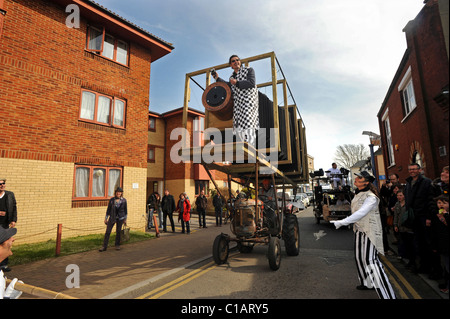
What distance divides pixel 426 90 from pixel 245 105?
8.11 m

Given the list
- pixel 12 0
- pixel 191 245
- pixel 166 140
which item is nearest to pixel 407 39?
pixel 191 245

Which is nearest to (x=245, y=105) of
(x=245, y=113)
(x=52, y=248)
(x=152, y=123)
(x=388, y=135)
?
(x=245, y=113)

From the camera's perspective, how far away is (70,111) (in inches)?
345

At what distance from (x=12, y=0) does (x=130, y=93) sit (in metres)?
4.65

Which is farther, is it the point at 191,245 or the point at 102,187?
the point at 102,187

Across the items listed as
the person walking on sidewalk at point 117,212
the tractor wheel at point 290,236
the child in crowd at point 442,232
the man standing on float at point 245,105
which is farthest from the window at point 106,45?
the child in crowd at point 442,232

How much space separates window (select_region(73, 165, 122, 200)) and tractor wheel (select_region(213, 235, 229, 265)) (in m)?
6.29

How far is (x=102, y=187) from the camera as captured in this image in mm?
9562

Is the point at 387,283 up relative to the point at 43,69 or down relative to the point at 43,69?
down

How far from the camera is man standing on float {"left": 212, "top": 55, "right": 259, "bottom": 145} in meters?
4.64

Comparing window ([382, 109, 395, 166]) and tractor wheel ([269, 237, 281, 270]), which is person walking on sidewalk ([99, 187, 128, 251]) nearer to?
tractor wheel ([269, 237, 281, 270])

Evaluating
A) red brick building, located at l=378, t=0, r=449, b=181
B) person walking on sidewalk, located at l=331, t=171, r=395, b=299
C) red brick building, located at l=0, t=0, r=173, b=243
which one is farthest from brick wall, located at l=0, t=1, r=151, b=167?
red brick building, located at l=378, t=0, r=449, b=181

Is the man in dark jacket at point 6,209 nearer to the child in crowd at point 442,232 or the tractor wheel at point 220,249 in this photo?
the tractor wheel at point 220,249

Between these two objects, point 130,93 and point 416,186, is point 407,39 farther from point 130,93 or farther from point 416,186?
point 130,93
